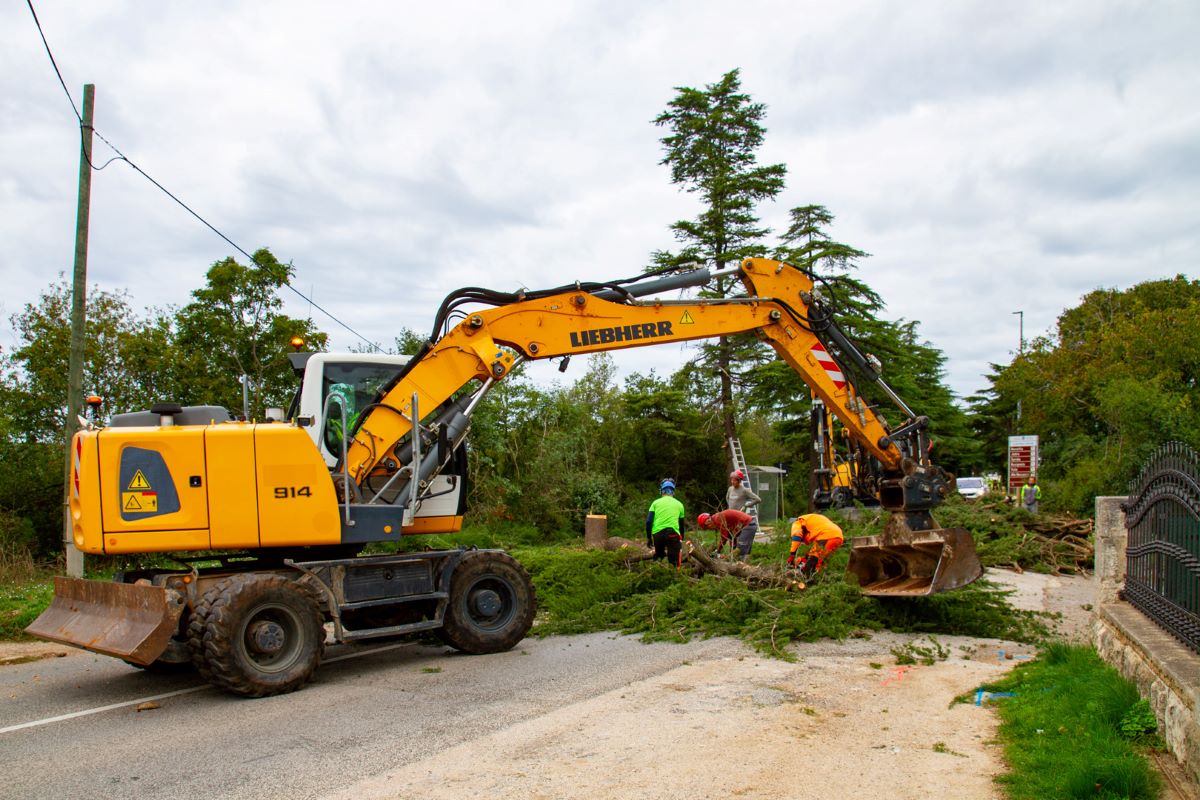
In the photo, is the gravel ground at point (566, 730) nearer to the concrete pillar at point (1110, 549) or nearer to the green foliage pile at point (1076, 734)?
the green foliage pile at point (1076, 734)

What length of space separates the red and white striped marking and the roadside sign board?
1957 cm

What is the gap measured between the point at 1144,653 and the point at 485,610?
595 cm

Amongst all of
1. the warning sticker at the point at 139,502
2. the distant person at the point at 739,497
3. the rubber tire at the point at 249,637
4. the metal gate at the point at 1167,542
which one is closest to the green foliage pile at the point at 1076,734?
the metal gate at the point at 1167,542

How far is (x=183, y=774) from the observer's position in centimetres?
572

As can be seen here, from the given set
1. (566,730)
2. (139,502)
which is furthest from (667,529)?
(139,502)

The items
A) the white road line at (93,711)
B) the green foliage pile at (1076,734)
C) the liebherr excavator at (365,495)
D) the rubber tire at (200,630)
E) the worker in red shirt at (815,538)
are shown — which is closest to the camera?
the green foliage pile at (1076,734)

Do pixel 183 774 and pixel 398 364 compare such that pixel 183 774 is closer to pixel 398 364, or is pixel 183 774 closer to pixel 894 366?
pixel 398 364

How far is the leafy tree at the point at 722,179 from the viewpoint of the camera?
3191 centimetres

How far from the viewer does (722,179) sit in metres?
31.7

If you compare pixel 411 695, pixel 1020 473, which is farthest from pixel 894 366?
pixel 411 695

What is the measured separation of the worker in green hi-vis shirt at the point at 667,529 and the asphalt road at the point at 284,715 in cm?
248

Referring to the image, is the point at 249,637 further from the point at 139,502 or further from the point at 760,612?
the point at 760,612

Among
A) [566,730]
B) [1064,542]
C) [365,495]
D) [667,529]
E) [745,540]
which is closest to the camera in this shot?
[566,730]

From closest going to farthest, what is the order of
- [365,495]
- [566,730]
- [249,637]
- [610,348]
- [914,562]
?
[566,730] → [249,637] → [365,495] → [610,348] → [914,562]
